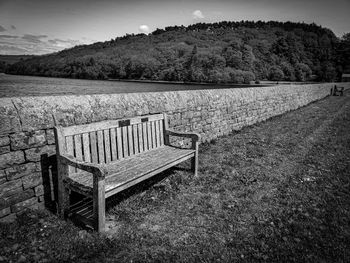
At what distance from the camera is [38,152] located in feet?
9.71

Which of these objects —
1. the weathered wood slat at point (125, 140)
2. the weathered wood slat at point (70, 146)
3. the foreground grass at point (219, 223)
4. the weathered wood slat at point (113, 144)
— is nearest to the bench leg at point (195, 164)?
the foreground grass at point (219, 223)

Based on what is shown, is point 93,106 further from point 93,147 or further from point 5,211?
point 5,211

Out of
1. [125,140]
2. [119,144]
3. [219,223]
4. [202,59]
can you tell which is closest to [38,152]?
[119,144]

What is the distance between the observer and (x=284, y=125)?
9.49 meters

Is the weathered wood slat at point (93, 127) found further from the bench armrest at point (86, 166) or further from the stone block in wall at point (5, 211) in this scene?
the stone block in wall at point (5, 211)

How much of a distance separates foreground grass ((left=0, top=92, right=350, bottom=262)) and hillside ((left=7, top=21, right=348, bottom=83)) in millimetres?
73948

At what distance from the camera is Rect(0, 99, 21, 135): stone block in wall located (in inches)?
102

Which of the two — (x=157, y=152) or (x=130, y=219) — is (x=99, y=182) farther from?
(x=157, y=152)

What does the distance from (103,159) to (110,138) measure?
32 centimetres

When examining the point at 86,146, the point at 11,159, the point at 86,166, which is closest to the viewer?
the point at 86,166

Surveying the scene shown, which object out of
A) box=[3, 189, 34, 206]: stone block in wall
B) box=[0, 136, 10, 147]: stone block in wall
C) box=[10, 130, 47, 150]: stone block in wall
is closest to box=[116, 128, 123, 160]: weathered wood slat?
box=[10, 130, 47, 150]: stone block in wall

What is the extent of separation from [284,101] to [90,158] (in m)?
11.9

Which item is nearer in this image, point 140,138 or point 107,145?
point 107,145

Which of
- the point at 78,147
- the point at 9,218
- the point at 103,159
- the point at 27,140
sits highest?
the point at 27,140
